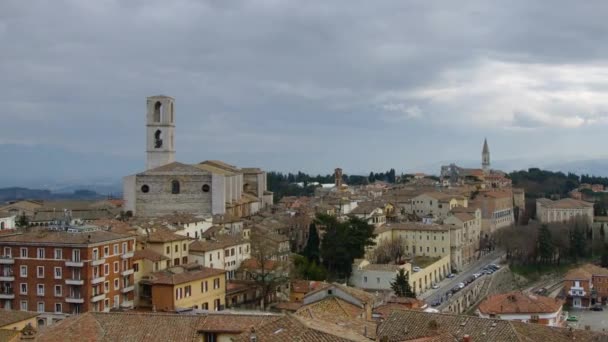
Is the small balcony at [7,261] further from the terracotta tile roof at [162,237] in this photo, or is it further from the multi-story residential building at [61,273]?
the terracotta tile roof at [162,237]

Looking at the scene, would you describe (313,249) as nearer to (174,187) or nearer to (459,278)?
(459,278)

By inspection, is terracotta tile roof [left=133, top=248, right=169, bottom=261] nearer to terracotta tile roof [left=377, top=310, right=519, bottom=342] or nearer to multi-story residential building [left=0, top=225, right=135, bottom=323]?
multi-story residential building [left=0, top=225, right=135, bottom=323]

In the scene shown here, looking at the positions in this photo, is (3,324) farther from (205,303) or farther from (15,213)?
(15,213)

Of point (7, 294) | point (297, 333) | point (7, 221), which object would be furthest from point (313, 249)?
point (297, 333)

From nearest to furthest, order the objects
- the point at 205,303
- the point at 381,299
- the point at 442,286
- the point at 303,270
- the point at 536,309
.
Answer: the point at 536,309
the point at 205,303
the point at 381,299
the point at 303,270
the point at 442,286

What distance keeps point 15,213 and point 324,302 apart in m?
40.5

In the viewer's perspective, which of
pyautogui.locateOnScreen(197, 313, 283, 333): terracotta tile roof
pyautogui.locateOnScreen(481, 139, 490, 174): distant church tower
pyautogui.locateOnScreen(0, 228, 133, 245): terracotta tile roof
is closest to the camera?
pyautogui.locateOnScreen(197, 313, 283, 333): terracotta tile roof

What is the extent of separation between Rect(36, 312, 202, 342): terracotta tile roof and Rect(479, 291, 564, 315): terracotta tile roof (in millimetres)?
15071

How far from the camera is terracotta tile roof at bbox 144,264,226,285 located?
32.5 m

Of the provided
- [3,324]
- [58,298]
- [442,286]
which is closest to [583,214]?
[442,286]

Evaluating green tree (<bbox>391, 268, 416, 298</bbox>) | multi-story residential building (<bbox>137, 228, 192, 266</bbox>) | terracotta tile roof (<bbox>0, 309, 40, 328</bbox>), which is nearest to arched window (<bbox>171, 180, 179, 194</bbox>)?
multi-story residential building (<bbox>137, 228, 192, 266</bbox>)

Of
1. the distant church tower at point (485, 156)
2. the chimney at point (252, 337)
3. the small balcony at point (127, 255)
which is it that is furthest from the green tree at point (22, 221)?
the distant church tower at point (485, 156)

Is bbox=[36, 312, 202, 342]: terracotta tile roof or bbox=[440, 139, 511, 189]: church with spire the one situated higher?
bbox=[440, 139, 511, 189]: church with spire

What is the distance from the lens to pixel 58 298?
105 feet
